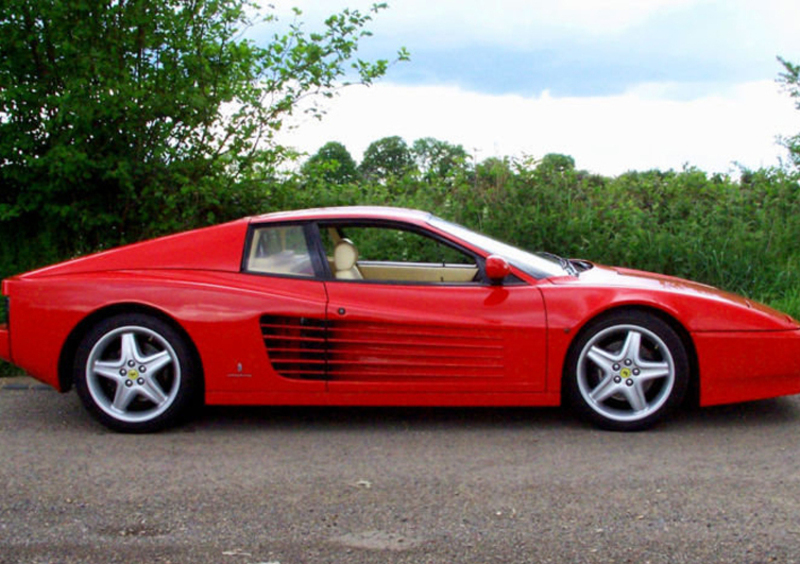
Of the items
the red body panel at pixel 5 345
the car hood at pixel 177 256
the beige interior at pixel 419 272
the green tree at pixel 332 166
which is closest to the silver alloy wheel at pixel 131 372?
the car hood at pixel 177 256

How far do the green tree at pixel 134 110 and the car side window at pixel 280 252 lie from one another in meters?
2.88

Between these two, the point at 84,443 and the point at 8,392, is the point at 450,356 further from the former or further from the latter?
the point at 8,392

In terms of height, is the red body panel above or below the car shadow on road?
above

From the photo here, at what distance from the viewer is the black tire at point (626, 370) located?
5.10 meters

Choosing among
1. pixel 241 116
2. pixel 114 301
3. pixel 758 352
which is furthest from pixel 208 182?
pixel 758 352

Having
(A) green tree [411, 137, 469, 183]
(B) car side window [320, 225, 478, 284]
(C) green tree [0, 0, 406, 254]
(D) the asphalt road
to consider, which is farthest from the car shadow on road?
(A) green tree [411, 137, 469, 183]

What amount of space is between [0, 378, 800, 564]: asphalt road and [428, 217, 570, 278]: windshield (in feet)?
2.79

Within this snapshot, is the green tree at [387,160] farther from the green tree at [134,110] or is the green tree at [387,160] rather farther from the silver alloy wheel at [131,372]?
the silver alloy wheel at [131,372]

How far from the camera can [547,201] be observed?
9195mm

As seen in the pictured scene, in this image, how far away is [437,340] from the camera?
514 cm

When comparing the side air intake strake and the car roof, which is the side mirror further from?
the car roof

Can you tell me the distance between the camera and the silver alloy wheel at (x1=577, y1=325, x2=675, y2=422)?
511 cm

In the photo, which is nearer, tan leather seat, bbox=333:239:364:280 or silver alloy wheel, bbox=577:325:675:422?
silver alloy wheel, bbox=577:325:675:422

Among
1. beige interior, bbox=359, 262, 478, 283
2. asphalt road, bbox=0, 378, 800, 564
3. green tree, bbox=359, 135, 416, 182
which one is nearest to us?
asphalt road, bbox=0, 378, 800, 564
